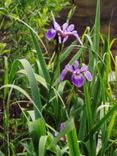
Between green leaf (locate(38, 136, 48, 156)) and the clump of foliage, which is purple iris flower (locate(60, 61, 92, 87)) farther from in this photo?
green leaf (locate(38, 136, 48, 156))

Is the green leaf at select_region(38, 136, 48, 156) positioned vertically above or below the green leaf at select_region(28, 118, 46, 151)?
below

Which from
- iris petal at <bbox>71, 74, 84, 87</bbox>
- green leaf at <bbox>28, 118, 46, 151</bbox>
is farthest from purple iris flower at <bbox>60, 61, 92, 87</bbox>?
green leaf at <bbox>28, 118, 46, 151</bbox>

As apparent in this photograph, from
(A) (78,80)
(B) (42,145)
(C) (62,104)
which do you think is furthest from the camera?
(C) (62,104)

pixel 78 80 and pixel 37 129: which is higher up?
pixel 78 80

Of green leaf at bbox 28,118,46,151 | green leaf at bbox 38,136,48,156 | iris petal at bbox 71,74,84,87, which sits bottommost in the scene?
green leaf at bbox 38,136,48,156

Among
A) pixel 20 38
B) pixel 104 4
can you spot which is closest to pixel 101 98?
pixel 20 38

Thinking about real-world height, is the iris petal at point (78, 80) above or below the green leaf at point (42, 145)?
above

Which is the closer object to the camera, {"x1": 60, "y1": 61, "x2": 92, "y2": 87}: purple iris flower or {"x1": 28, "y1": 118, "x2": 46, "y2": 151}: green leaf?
{"x1": 28, "y1": 118, "x2": 46, "y2": 151}: green leaf

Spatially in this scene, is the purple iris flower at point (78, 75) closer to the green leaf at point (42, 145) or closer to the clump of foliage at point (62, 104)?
the clump of foliage at point (62, 104)

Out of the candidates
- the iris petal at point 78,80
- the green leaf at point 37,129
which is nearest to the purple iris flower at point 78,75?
the iris petal at point 78,80

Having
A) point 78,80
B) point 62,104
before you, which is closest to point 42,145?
point 78,80

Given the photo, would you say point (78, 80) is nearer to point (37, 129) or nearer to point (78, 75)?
point (78, 75)

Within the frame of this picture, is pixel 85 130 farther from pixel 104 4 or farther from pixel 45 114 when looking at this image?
pixel 104 4
